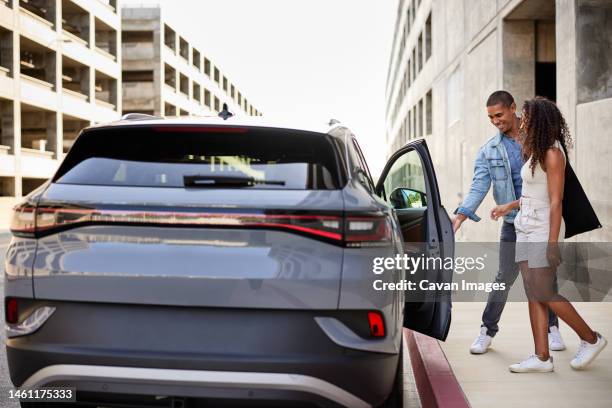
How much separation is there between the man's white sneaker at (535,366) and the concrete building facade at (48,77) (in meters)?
29.8

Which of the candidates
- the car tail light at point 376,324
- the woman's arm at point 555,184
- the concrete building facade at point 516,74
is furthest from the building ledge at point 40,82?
the car tail light at point 376,324

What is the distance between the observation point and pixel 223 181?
2912 millimetres

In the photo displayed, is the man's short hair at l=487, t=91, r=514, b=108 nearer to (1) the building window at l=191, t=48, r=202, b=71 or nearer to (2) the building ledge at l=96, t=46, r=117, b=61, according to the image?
(2) the building ledge at l=96, t=46, r=117, b=61

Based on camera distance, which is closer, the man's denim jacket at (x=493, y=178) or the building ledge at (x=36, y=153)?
the man's denim jacket at (x=493, y=178)

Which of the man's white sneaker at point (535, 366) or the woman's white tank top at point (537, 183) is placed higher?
the woman's white tank top at point (537, 183)

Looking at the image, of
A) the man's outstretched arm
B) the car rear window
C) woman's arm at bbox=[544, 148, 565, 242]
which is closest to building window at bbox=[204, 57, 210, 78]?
the man's outstretched arm

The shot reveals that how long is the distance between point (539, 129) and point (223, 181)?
2346 mm

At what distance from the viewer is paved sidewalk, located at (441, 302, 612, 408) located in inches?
161

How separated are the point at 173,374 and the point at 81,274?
564 mm

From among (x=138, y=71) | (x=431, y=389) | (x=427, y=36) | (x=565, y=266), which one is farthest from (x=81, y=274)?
(x=138, y=71)

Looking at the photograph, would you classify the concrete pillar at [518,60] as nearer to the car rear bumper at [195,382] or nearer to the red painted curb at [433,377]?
the red painted curb at [433,377]

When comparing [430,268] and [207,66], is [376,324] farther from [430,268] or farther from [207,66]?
[207,66]

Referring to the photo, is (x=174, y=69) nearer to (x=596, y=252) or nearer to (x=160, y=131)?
(x=596, y=252)

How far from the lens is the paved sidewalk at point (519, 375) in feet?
13.4
